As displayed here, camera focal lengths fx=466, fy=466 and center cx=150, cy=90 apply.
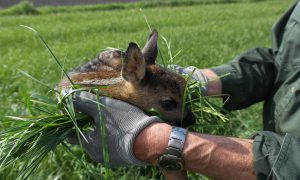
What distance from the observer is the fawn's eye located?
98.9 inches

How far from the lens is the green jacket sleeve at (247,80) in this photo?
10.2ft

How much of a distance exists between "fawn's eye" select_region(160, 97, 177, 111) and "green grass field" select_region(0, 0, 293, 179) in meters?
0.60

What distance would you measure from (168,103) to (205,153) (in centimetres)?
44

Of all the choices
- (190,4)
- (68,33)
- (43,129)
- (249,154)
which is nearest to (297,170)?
(249,154)

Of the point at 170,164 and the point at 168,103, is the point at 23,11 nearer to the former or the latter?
the point at 168,103

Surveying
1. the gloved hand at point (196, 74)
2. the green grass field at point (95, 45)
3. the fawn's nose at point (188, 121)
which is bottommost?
the green grass field at point (95, 45)

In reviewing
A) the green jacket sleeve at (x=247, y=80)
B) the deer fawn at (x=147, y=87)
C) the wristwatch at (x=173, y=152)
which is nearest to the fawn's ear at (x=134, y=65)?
the deer fawn at (x=147, y=87)

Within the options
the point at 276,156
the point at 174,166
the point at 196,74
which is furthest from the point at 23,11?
the point at 276,156

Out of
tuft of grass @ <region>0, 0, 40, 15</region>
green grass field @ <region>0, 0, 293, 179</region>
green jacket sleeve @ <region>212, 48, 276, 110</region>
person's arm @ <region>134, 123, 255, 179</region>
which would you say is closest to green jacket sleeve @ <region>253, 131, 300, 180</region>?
person's arm @ <region>134, 123, 255, 179</region>

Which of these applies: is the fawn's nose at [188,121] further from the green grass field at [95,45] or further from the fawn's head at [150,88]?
the green grass field at [95,45]

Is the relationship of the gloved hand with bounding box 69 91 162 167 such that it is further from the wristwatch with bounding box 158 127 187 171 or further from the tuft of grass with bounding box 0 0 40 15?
the tuft of grass with bounding box 0 0 40 15

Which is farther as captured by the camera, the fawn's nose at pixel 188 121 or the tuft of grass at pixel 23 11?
the tuft of grass at pixel 23 11

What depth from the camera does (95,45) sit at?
7223 millimetres

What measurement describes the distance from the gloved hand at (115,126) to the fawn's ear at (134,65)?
25cm
